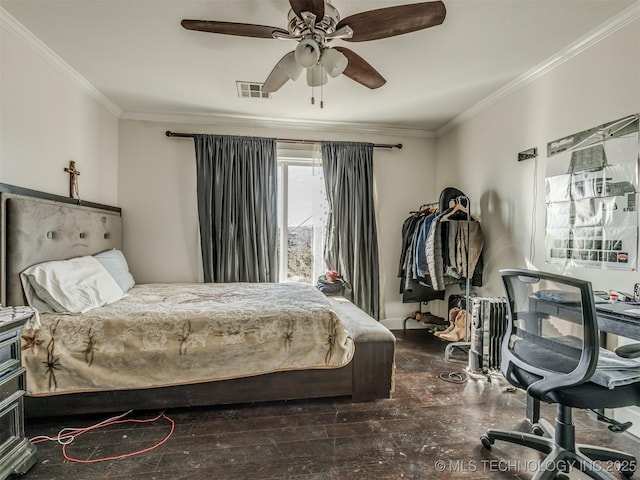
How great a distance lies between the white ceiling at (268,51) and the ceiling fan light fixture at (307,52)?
39 centimetres

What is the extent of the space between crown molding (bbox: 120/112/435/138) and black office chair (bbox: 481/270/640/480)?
283 centimetres

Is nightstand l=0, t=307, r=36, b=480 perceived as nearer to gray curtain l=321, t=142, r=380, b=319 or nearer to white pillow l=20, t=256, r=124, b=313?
white pillow l=20, t=256, r=124, b=313

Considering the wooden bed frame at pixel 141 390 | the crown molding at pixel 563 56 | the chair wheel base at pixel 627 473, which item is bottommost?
the chair wheel base at pixel 627 473

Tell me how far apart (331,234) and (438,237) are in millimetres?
1250

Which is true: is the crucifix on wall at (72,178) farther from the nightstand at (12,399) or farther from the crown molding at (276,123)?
the nightstand at (12,399)

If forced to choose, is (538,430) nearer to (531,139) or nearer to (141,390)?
(531,139)

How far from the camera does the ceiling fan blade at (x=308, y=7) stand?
1.56m

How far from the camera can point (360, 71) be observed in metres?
2.16

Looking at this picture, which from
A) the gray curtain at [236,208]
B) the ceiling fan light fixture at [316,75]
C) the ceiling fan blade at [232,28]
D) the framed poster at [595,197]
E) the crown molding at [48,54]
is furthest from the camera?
the gray curtain at [236,208]

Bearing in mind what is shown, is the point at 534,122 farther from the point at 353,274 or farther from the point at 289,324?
the point at 289,324

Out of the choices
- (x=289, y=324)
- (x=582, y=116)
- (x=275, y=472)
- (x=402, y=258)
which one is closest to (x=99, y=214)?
(x=289, y=324)

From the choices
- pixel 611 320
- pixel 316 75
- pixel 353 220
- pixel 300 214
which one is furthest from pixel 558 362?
pixel 300 214

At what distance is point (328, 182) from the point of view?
12.6ft

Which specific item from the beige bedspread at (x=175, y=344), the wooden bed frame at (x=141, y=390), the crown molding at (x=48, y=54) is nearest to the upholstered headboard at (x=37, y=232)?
the wooden bed frame at (x=141, y=390)
